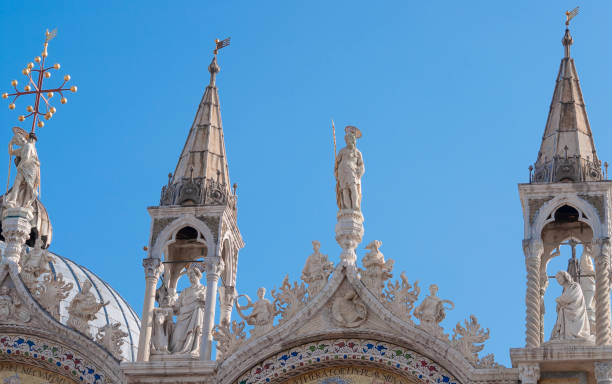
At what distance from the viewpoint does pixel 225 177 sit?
77.8ft

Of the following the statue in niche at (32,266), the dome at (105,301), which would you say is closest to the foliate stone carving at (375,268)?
the statue in niche at (32,266)

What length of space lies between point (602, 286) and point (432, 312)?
7.22ft

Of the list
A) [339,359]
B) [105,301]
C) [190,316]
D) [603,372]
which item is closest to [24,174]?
[190,316]

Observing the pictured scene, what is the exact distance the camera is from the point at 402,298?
21.6 m

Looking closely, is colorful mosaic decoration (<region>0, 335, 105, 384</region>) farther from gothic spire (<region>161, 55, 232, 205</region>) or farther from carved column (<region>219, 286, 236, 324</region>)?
gothic spire (<region>161, 55, 232, 205</region>)

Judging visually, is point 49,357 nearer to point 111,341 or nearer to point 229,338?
point 111,341

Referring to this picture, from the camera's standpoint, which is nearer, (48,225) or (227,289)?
(227,289)

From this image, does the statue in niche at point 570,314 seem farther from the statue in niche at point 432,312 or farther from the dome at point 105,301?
the dome at point 105,301

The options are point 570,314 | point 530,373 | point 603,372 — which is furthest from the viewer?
point 570,314

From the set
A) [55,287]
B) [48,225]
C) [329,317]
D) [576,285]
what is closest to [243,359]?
[329,317]

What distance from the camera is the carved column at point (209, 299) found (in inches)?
871

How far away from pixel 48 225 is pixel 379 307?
8.89 metres

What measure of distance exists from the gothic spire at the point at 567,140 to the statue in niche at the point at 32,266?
22.3 ft

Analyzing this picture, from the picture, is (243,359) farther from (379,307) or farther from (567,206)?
(567,206)
